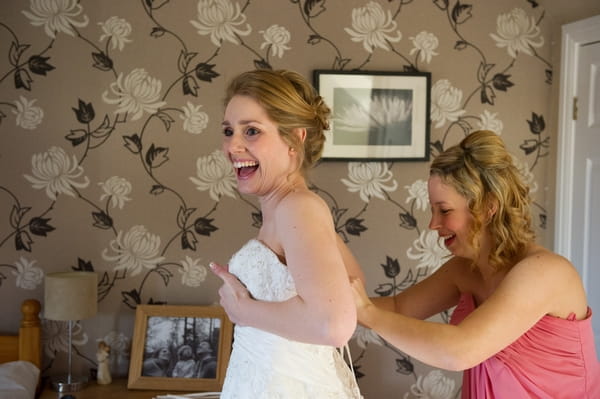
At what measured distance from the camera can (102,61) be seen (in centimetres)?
263

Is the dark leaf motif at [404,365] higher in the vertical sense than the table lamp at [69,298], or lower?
lower

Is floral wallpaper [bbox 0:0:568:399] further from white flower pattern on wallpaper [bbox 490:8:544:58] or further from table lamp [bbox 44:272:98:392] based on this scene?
table lamp [bbox 44:272:98:392]

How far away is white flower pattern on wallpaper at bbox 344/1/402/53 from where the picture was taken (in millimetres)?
2814

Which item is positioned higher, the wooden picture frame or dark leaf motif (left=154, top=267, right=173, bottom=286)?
dark leaf motif (left=154, top=267, right=173, bottom=286)

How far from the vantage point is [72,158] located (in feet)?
8.63

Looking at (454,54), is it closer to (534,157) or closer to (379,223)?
(534,157)

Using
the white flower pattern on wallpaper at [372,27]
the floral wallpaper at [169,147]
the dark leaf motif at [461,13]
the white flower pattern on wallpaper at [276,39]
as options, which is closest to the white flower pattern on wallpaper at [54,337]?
the floral wallpaper at [169,147]

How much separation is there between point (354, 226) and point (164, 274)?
855mm

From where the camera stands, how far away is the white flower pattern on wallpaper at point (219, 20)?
8.82ft

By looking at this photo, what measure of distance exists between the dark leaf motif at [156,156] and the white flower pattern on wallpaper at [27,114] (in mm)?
454

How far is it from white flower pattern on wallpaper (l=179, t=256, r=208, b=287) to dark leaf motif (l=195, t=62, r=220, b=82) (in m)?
0.77

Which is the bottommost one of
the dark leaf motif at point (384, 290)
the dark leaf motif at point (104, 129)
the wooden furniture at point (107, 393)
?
the wooden furniture at point (107, 393)

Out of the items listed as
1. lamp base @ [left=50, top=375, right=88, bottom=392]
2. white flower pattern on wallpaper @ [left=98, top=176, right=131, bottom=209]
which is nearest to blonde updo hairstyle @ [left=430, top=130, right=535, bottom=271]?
white flower pattern on wallpaper @ [left=98, top=176, right=131, bottom=209]

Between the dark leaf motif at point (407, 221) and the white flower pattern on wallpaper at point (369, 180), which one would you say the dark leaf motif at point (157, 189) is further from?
the dark leaf motif at point (407, 221)
